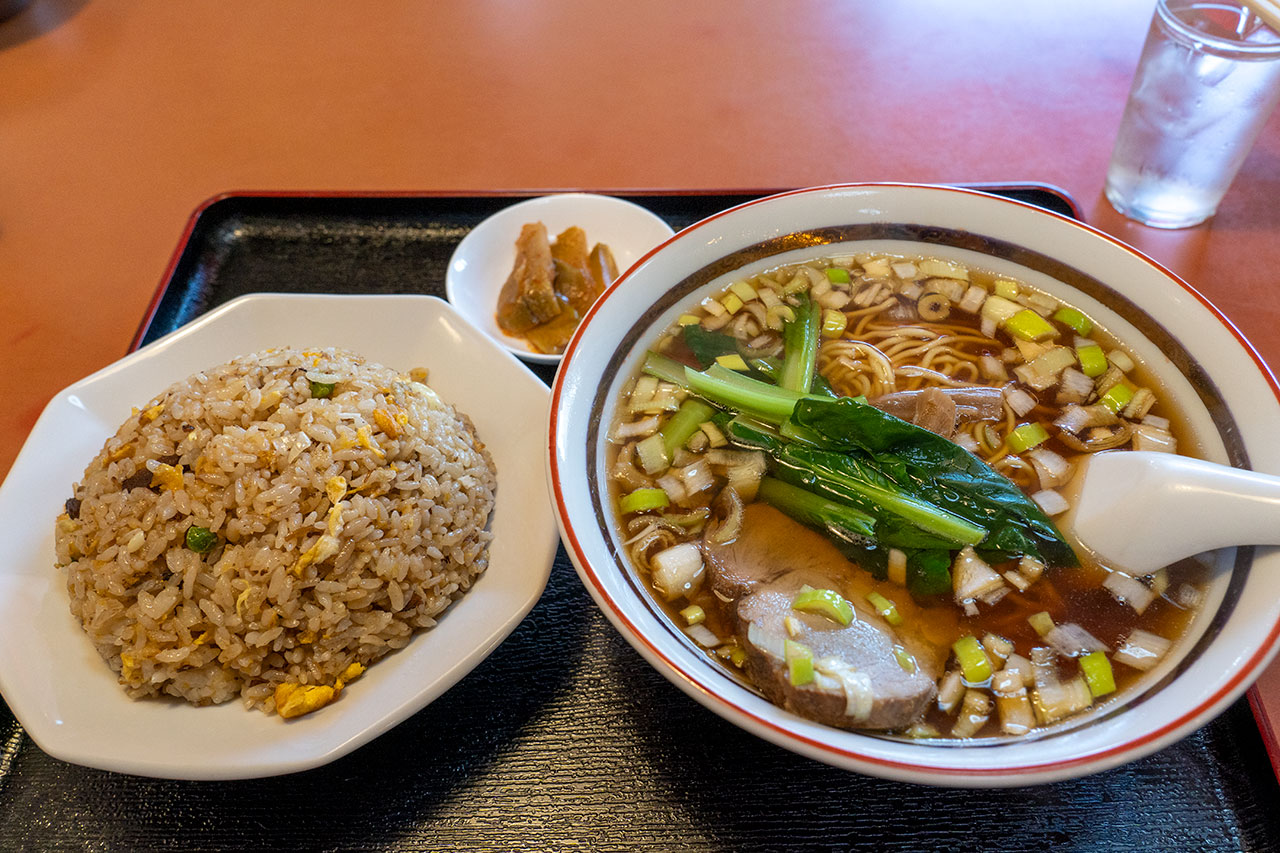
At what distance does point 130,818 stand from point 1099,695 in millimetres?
1787

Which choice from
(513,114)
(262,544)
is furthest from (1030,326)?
(513,114)

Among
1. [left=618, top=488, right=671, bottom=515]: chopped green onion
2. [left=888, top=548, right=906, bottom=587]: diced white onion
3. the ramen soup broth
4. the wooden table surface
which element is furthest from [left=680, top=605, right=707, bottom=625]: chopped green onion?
the wooden table surface

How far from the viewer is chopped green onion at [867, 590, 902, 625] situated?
146cm

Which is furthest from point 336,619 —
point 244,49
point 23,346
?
point 244,49

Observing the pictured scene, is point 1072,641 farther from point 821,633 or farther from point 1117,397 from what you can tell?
point 1117,397

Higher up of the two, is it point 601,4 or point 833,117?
point 601,4

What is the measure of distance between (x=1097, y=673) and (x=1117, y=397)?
64 centimetres

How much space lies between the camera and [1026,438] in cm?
169

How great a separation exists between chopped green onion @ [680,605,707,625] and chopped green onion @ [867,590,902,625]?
319 millimetres

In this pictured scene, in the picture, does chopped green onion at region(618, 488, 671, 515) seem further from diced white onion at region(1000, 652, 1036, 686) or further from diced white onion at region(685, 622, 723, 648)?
diced white onion at region(1000, 652, 1036, 686)

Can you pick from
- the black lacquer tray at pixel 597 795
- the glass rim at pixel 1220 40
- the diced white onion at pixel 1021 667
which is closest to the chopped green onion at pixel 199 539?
the black lacquer tray at pixel 597 795

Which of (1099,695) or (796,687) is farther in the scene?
(1099,695)

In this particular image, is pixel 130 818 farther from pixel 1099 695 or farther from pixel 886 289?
pixel 886 289

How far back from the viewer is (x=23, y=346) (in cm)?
246
